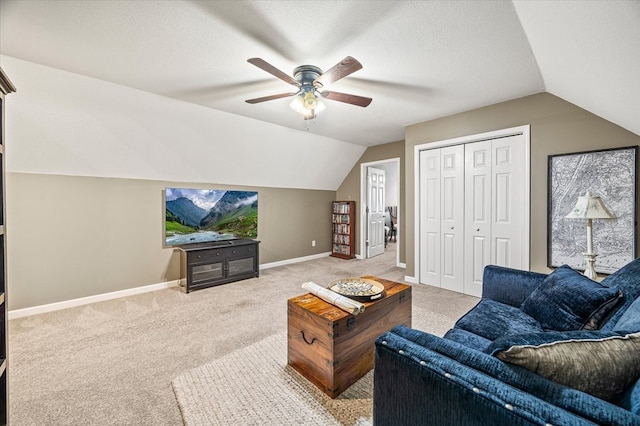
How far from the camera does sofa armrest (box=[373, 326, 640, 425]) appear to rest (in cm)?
69

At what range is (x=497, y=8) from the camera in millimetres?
1704

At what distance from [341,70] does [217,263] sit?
3263 millimetres

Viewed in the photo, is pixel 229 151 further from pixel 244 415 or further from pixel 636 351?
pixel 636 351

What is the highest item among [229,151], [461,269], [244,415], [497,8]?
[497,8]

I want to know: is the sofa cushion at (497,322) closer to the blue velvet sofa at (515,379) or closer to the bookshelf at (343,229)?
the blue velvet sofa at (515,379)

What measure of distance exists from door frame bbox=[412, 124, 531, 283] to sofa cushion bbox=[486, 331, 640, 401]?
273cm

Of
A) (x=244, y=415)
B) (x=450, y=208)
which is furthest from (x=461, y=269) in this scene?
(x=244, y=415)

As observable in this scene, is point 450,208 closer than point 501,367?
No

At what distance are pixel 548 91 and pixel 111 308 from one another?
560 centimetres

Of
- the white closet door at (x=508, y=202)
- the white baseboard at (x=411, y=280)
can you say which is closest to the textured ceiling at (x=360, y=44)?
the white closet door at (x=508, y=202)

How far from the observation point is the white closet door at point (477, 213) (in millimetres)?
3484

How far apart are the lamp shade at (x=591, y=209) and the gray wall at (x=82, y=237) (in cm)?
465

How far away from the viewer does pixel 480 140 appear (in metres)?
3.52

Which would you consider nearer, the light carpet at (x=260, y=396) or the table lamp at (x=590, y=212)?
the light carpet at (x=260, y=396)
